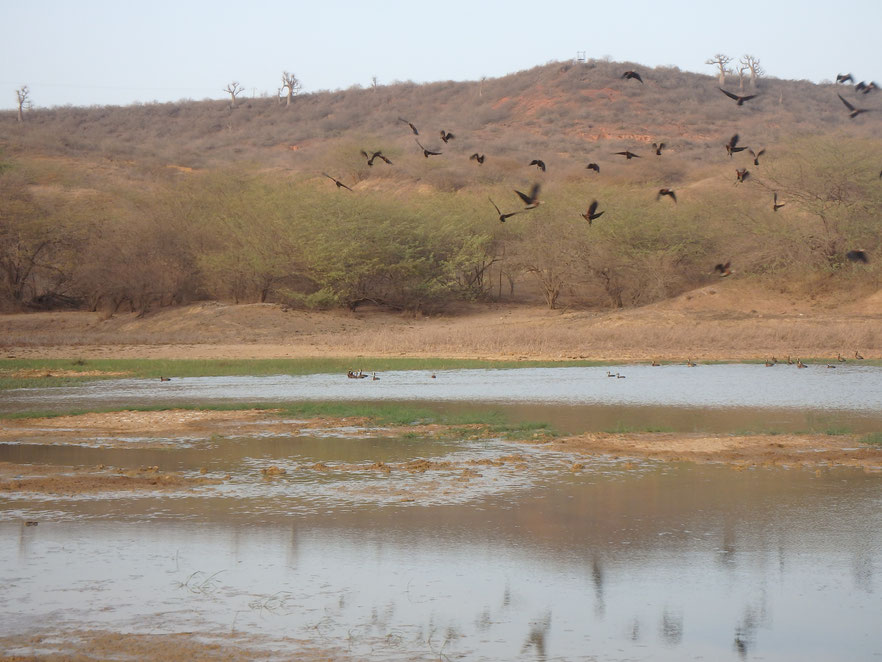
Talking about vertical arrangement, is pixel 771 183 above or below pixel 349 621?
above

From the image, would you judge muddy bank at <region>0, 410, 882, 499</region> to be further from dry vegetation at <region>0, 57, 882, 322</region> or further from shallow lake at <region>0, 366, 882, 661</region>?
dry vegetation at <region>0, 57, 882, 322</region>

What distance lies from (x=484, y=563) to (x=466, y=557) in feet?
0.67

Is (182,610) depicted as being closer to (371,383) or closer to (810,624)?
(810,624)

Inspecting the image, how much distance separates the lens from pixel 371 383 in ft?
71.7

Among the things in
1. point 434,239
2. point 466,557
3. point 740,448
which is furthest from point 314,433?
point 434,239

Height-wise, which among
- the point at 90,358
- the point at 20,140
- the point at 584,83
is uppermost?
the point at 584,83

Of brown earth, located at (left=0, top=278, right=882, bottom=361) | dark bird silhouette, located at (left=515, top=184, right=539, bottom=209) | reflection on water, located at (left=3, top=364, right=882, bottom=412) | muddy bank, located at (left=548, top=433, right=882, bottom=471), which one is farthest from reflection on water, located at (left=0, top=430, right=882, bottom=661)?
brown earth, located at (left=0, top=278, right=882, bottom=361)

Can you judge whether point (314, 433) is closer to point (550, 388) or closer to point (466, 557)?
point (466, 557)

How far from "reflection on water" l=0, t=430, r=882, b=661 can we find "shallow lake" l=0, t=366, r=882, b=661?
22mm

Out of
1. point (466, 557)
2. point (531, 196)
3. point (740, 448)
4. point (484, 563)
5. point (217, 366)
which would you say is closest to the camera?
point (484, 563)

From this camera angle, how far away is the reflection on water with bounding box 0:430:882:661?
627cm

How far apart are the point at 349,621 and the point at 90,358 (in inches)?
953

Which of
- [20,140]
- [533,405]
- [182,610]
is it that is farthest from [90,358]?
[20,140]

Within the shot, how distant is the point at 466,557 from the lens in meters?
8.00
